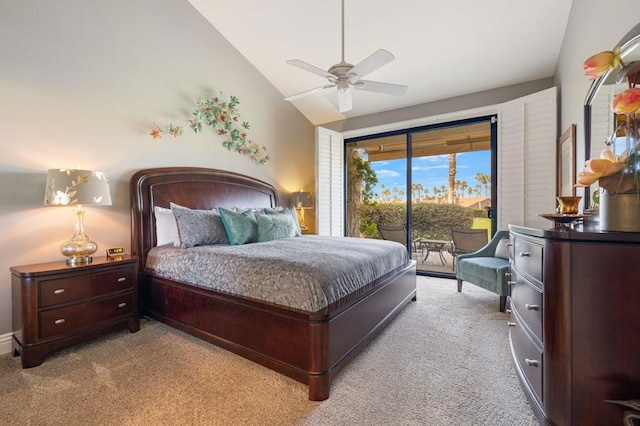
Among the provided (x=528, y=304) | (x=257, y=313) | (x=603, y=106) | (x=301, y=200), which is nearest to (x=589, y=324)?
(x=528, y=304)

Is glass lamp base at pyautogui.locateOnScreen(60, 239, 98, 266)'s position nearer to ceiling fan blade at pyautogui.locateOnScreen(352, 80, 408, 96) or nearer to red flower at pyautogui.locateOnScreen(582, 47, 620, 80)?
ceiling fan blade at pyautogui.locateOnScreen(352, 80, 408, 96)

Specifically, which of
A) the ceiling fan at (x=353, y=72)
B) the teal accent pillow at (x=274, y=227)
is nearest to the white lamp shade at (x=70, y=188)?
the teal accent pillow at (x=274, y=227)

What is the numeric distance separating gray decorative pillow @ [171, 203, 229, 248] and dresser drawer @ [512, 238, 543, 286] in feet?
8.40

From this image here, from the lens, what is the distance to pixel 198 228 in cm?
286

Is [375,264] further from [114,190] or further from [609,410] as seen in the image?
[114,190]

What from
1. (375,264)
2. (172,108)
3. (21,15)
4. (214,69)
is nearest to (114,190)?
(172,108)

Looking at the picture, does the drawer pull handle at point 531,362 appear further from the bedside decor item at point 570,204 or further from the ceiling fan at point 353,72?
the ceiling fan at point 353,72

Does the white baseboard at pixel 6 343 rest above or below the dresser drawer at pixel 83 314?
below

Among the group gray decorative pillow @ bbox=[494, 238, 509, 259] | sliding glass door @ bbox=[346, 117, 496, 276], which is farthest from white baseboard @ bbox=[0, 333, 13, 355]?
gray decorative pillow @ bbox=[494, 238, 509, 259]

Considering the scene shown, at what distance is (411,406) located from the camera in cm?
162

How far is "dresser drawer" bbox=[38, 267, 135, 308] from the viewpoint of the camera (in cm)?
211

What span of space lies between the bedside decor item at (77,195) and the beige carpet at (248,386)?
78 centimetres

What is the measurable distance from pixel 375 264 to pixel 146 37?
345 cm

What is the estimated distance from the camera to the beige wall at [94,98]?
233cm
